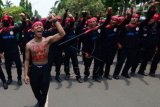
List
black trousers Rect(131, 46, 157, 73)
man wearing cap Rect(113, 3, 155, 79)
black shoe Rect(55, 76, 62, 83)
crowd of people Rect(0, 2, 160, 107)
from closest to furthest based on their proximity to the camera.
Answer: crowd of people Rect(0, 2, 160, 107) → man wearing cap Rect(113, 3, 155, 79) → black shoe Rect(55, 76, 62, 83) → black trousers Rect(131, 46, 157, 73)

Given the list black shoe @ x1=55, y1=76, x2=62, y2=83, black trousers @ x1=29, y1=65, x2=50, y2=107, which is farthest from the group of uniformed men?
black trousers @ x1=29, y1=65, x2=50, y2=107

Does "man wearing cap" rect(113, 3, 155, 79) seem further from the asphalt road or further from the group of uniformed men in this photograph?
the asphalt road

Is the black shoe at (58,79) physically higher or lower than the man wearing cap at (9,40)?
lower

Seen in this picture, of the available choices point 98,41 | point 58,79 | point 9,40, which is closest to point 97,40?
point 98,41

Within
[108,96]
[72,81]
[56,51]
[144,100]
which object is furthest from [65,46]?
[144,100]

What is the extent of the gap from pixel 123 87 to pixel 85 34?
79.0 inches

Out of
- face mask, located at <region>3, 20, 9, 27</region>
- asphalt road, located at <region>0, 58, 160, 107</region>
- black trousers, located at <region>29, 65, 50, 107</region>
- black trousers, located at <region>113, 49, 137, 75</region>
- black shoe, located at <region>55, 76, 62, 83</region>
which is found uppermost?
face mask, located at <region>3, 20, 9, 27</region>

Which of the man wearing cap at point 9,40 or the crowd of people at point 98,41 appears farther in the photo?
the crowd of people at point 98,41

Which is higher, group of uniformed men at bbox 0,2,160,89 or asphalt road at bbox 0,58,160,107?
group of uniformed men at bbox 0,2,160,89

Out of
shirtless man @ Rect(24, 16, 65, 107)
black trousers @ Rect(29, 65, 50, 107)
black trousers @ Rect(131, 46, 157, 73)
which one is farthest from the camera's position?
black trousers @ Rect(131, 46, 157, 73)

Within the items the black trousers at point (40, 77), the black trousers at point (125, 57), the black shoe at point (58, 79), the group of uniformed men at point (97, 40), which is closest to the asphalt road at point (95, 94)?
the black shoe at point (58, 79)

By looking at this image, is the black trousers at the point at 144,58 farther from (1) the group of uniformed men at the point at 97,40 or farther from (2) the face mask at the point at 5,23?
→ (2) the face mask at the point at 5,23

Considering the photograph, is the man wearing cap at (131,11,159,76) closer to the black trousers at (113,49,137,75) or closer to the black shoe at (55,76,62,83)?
the black trousers at (113,49,137,75)

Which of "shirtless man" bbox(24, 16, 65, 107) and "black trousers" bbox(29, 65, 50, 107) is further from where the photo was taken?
"black trousers" bbox(29, 65, 50, 107)
